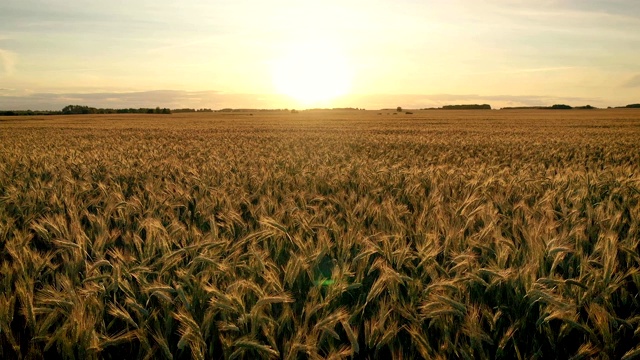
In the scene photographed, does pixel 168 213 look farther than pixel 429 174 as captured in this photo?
No

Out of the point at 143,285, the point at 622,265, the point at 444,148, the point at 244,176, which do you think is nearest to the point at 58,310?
the point at 143,285

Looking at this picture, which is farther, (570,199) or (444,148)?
(444,148)

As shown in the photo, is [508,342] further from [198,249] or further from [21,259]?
[21,259]

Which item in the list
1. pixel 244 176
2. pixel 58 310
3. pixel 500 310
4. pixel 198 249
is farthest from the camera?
pixel 244 176

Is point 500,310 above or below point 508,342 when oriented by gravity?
above

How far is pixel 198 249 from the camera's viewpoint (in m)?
2.58

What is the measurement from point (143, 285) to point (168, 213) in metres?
1.82

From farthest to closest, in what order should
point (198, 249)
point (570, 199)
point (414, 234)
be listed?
point (570, 199) → point (414, 234) → point (198, 249)

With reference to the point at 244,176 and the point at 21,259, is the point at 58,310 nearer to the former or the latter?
the point at 21,259

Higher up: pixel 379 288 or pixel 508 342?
pixel 379 288

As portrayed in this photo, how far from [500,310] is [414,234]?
3.21 feet

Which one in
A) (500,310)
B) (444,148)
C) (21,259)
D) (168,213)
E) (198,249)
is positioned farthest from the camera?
(444,148)

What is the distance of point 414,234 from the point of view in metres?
2.88

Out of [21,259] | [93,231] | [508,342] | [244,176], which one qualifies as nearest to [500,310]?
[508,342]
